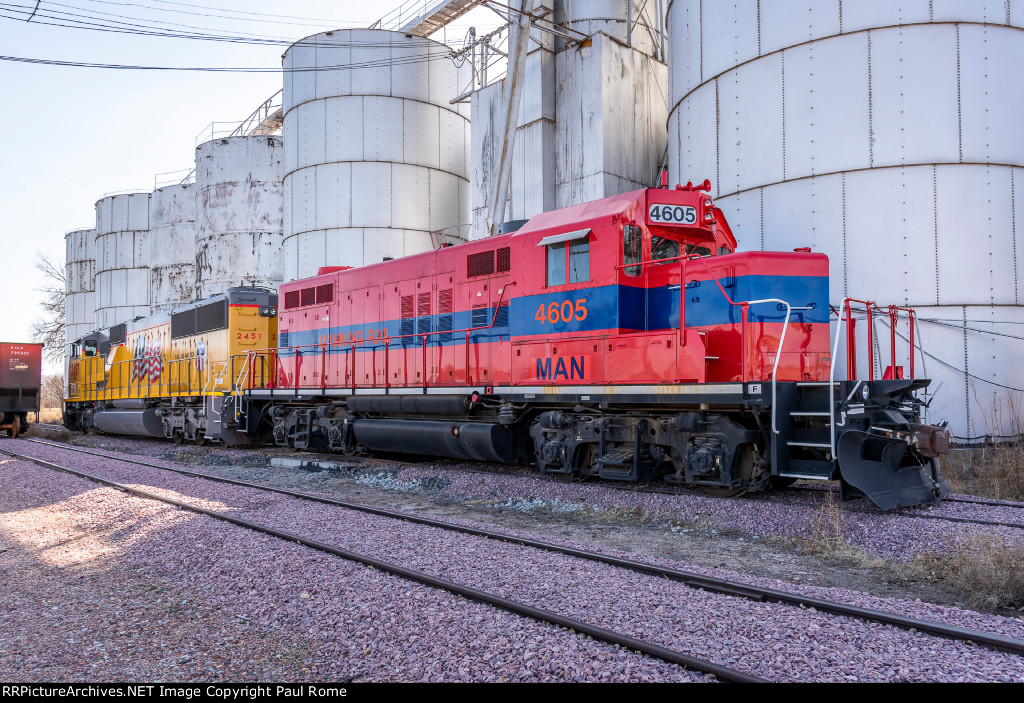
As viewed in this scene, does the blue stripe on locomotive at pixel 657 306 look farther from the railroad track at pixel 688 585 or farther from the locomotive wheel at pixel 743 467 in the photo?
the railroad track at pixel 688 585

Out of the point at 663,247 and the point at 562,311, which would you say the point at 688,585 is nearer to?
the point at 562,311

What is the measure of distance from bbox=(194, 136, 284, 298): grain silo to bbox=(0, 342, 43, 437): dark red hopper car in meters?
10.1

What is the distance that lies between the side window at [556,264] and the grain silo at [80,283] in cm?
4618

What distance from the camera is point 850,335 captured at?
8023 mm

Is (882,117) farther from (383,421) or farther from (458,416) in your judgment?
(383,421)

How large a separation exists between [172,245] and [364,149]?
1792 cm

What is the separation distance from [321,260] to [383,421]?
56.9 ft

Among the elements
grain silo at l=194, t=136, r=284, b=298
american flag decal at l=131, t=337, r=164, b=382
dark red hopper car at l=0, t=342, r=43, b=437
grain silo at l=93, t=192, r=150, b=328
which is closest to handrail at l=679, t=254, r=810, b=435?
american flag decal at l=131, t=337, r=164, b=382

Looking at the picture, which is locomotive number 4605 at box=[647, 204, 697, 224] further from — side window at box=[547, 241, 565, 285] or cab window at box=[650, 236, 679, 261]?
side window at box=[547, 241, 565, 285]

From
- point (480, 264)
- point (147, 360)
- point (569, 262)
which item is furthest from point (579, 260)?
point (147, 360)

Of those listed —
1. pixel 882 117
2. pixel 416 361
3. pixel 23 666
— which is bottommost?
pixel 23 666

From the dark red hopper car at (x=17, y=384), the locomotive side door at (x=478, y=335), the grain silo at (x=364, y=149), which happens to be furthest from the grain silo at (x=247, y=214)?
the locomotive side door at (x=478, y=335)

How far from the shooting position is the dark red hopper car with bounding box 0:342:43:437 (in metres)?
25.1
